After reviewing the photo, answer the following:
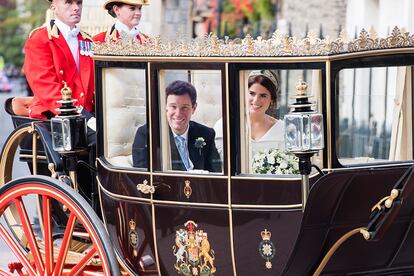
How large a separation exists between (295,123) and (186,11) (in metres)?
19.4

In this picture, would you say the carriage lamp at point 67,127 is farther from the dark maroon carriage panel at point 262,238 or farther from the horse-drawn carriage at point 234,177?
the dark maroon carriage panel at point 262,238

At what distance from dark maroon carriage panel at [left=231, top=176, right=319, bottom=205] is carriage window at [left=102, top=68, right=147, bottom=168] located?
2.02ft

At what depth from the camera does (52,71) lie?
668 cm

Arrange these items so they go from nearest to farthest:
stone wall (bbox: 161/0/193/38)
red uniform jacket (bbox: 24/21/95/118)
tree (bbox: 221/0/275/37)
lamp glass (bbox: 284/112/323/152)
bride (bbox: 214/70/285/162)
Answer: lamp glass (bbox: 284/112/323/152) → bride (bbox: 214/70/285/162) → red uniform jacket (bbox: 24/21/95/118) → stone wall (bbox: 161/0/193/38) → tree (bbox: 221/0/275/37)

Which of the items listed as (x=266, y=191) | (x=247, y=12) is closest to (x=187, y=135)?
(x=266, y=191)

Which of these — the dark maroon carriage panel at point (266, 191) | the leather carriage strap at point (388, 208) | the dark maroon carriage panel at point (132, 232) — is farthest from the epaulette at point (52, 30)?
the leather carriage strap at point (388, 208)

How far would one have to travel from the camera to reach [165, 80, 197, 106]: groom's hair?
5.65m

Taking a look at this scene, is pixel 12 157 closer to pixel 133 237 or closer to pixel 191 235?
pixel 133 237

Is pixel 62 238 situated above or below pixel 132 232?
below

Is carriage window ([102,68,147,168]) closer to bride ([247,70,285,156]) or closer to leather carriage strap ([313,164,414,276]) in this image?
bride ([247,70,285,156])

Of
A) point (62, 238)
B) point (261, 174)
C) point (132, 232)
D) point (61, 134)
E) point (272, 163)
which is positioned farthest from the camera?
point (62, 238)

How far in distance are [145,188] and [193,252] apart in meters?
0.40

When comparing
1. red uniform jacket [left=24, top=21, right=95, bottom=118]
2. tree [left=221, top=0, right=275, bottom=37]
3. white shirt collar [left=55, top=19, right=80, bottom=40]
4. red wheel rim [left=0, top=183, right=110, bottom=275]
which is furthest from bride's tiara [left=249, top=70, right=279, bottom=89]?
tree [left=221, top=0, right=275, bottom=37]

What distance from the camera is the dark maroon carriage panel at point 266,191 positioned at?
5.32 metres
